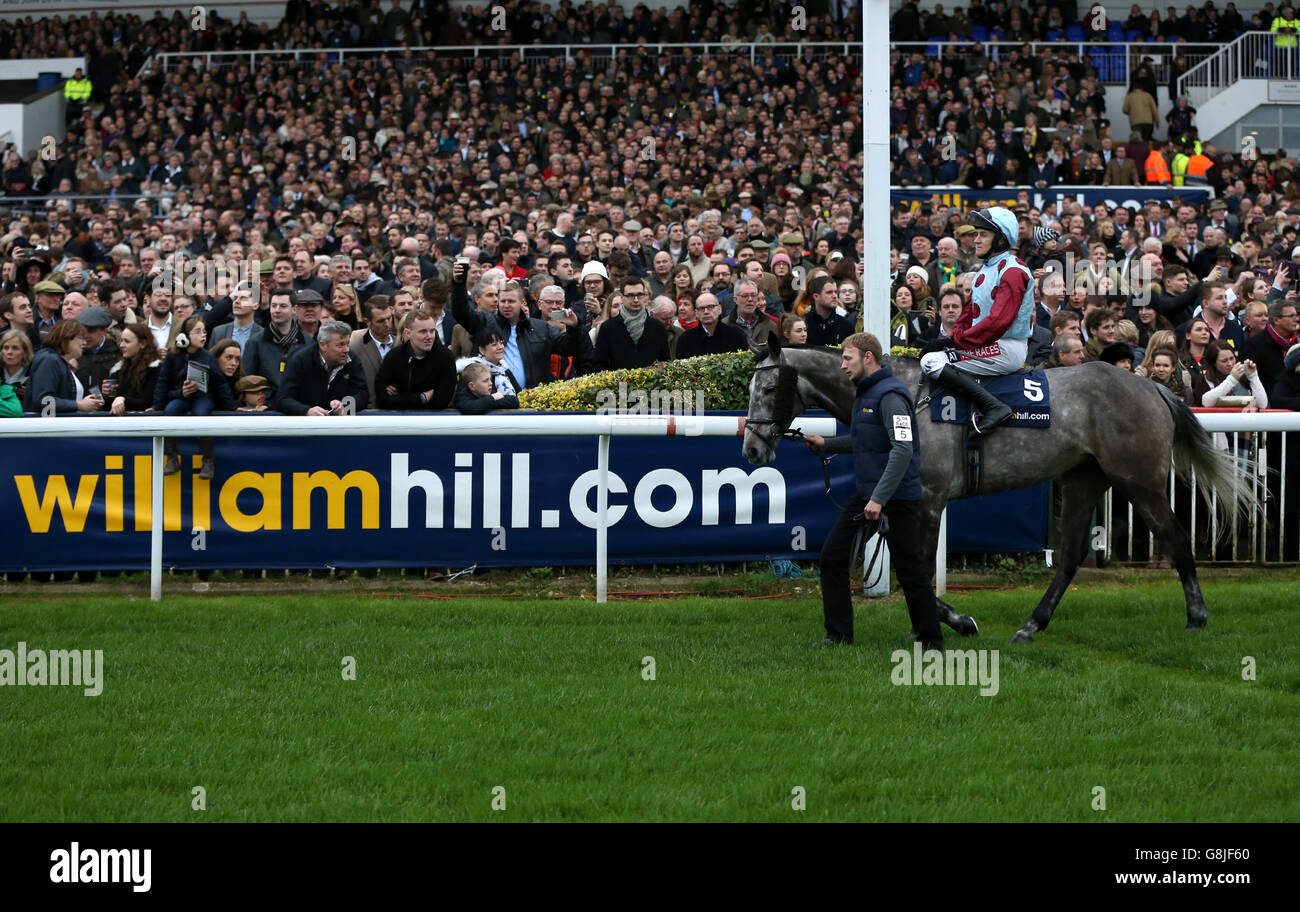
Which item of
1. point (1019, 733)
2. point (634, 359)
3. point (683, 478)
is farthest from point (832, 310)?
point (1019, 733)

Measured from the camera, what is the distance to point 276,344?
11070 millimetres

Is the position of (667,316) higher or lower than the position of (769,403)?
higher

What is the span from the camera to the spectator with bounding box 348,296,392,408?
11.0 meters

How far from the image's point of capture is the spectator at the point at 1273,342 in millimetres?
11367

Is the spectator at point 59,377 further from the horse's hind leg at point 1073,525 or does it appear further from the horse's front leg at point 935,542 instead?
the horse's hind leg at point 1073,525

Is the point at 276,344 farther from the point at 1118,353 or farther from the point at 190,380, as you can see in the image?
the point at 1118,353

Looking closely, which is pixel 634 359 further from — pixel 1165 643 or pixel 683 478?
pixel 1165 643

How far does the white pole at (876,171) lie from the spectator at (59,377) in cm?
543

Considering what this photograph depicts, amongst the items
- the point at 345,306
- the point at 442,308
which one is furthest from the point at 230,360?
the point at 345,306

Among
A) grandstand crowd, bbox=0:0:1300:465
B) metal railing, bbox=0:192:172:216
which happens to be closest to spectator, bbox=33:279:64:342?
grandstand crowd, bbox=0:0:1300:465

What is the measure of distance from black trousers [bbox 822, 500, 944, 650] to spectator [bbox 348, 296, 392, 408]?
4187 mm

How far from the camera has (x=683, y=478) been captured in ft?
33.4

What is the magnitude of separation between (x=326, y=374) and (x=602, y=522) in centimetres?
236
